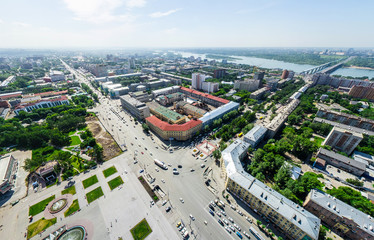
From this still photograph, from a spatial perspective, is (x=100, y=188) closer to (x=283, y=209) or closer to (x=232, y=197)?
(x=232, y=197)

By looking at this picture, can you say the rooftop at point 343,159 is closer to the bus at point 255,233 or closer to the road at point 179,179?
the road at point 179,179

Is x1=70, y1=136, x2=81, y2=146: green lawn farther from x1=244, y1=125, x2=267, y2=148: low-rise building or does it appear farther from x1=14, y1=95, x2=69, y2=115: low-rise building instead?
x1=244, y1=125, x2=267, y2=148: low-rise building

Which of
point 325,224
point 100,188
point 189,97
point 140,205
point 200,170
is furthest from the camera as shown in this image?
point 189,97

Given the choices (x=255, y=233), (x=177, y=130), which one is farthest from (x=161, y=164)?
(x=255, y=233)

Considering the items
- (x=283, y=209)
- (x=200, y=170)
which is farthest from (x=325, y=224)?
(x=200, y=170)

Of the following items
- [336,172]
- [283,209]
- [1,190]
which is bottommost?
[336,172]

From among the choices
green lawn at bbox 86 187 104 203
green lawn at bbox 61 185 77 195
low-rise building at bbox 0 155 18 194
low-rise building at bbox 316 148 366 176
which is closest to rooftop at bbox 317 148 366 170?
low-rise building at bbox 316 148 366 176

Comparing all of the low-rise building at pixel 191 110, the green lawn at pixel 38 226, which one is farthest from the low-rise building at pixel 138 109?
the green lawn at pixel 38 226
